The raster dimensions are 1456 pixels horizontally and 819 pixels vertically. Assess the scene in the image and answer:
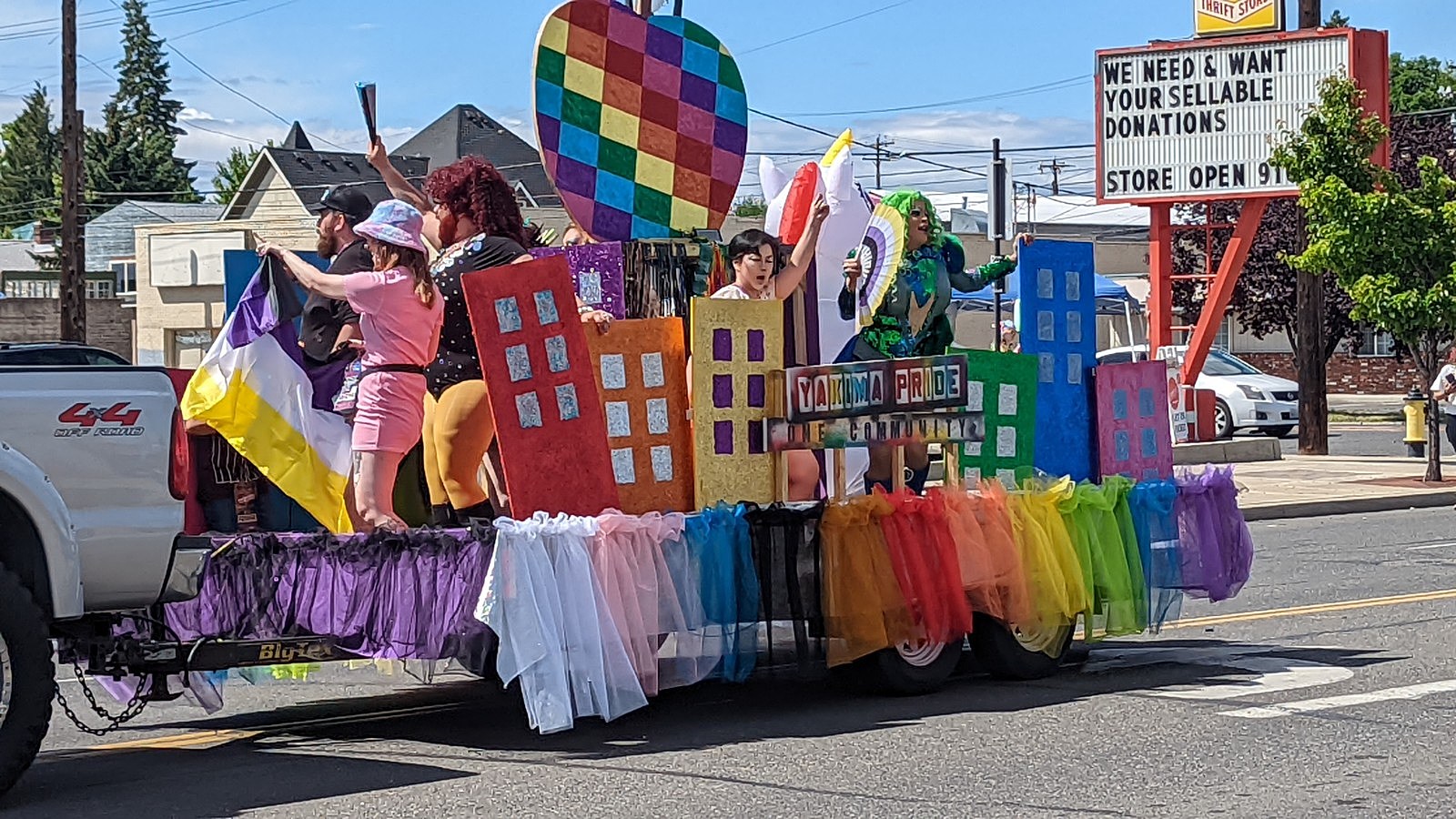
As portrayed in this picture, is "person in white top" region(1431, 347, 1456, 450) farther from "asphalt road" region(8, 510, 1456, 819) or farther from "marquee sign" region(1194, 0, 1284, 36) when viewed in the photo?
"asphalt road" region(8, 510, 1456, 819)

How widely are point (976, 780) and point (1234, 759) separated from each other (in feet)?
3.48

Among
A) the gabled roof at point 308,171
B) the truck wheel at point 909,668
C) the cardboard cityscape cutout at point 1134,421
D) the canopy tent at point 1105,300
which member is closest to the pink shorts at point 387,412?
the truck wheel at point 909,668

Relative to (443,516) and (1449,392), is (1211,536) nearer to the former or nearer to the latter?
(443,516)

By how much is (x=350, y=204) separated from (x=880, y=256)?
9.34 ft

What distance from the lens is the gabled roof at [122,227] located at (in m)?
84.6

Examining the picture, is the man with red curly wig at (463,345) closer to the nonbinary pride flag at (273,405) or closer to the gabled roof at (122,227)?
the nonbinary pride flag at (273,405)

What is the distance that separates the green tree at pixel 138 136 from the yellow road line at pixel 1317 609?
314 feet

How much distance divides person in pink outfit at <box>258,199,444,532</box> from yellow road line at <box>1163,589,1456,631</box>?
16.5 ft

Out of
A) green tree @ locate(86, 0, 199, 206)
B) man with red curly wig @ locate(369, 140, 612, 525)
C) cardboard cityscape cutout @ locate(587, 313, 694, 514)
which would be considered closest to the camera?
cardboard cityscape cutout @ locate(587, 313, 694, 514)

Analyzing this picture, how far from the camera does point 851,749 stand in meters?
6.86

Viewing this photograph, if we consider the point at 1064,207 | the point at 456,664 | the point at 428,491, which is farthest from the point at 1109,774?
the point at 1064,207

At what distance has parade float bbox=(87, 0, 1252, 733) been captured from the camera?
6.79 meters

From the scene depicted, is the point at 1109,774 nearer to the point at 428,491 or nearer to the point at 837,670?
the point at 837,670

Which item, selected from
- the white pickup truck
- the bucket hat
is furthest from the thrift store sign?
the white pickup truck
